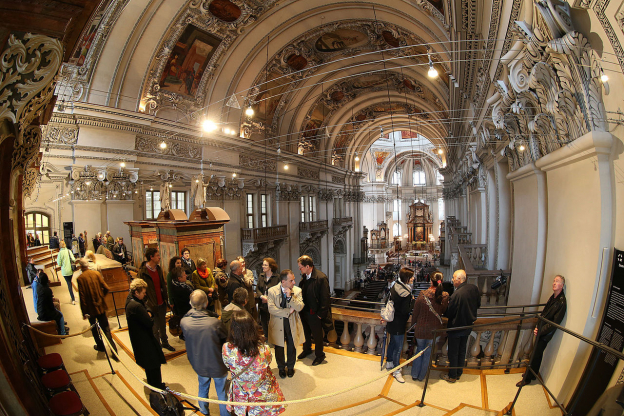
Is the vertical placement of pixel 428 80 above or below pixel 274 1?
below

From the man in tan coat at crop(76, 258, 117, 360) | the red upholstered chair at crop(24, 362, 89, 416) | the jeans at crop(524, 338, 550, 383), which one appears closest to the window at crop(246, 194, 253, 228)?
the man in tan coat at crop(76, 258, 117, 360)

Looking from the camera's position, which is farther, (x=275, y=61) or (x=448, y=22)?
(x=275, y=61)

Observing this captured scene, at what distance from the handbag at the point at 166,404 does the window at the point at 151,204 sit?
9518mm

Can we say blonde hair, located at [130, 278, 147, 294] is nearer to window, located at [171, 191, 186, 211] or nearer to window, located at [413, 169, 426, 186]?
window, located at [171, 191, 186, 211]

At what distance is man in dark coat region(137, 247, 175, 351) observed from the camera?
4.58 metres

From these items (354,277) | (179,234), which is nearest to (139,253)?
(179,234)

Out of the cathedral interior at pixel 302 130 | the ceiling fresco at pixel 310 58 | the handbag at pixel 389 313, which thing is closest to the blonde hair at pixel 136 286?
the cathedral interior at pixel 302 130

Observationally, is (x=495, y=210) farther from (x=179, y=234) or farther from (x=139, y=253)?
(x=139, y=253)

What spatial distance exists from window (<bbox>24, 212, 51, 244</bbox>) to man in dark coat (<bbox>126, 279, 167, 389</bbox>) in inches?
345

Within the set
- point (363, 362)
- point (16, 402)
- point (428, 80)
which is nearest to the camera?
point (16, 402)

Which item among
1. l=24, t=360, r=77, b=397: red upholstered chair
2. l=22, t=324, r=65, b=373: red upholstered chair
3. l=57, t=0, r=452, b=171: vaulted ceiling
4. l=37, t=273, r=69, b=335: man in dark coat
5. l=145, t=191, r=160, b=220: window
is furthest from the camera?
l=145, t=191, r=160, b=220: window

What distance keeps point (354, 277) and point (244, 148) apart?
17.8 m

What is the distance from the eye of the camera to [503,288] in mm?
7465

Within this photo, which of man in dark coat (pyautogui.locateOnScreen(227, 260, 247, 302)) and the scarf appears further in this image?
the scarf
